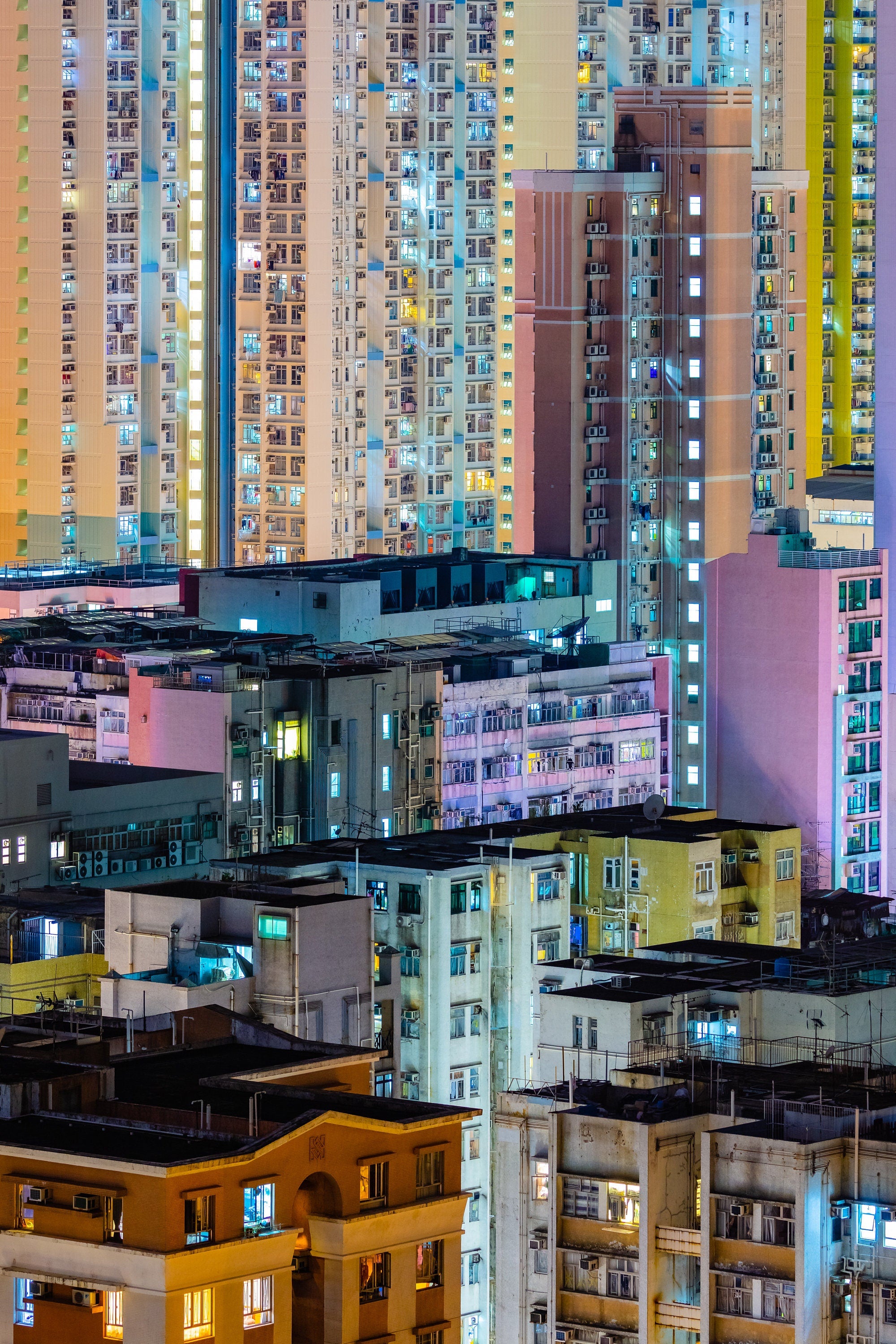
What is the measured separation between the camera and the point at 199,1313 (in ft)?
196

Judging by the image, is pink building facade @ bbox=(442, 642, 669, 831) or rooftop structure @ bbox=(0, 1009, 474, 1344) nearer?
rooftop structure @ bbox=(0, 1009, 474, 1344)

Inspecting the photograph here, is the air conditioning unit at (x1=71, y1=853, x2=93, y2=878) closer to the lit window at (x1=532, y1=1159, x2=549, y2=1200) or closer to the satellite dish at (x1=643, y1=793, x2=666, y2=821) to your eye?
the satellite dish at (x1=643, y1=793, x2=666, y2=821)

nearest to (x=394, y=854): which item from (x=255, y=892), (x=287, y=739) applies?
(x=255, y=892)

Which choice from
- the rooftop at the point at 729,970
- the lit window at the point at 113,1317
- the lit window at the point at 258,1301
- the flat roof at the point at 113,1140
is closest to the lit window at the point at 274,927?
the rooftop at the point at 729,970

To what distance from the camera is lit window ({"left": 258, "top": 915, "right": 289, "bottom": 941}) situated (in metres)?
85.8

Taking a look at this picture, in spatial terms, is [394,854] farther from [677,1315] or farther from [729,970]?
[677,1315]

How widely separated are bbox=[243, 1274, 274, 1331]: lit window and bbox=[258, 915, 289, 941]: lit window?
25331 millimetres

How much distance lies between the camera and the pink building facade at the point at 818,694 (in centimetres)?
14312

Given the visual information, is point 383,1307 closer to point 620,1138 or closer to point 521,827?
point 620,1138

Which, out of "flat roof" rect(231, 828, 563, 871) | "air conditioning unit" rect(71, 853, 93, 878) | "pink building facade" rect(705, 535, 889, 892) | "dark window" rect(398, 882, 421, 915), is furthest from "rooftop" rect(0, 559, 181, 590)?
"dark window" rect(398, 882, 421, 915)

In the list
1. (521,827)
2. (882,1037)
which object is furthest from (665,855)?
(882,1037)

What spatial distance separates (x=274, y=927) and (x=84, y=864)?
35892 mm

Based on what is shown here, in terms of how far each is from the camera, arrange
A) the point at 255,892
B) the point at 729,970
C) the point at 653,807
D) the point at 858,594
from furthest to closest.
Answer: the point at 858,594, the point at 653,807, the point at 729,970, the point at 255,892

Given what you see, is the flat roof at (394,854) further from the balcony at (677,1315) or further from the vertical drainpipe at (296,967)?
the balcony at (677,1315)
